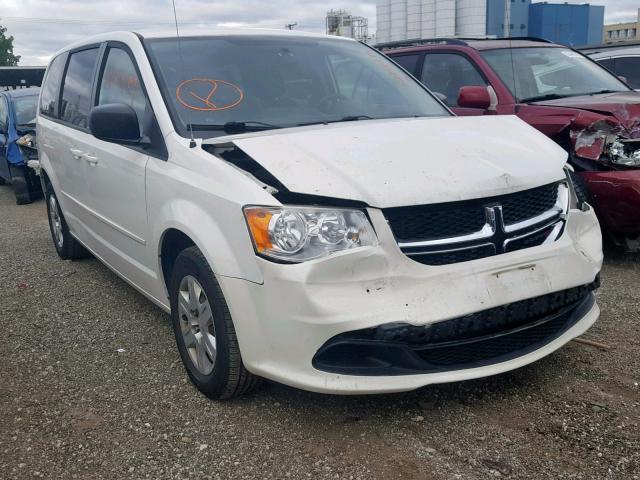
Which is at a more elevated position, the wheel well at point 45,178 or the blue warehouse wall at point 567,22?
the blue warehouse wall at point 567,22

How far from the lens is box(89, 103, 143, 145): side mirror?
342 centimetres

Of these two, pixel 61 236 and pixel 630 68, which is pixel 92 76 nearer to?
pixel 61 236

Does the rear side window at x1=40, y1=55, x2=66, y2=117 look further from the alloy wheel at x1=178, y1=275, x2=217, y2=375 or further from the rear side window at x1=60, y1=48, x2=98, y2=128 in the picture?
the alloy wheel at x1=178, y1=275, x2=217, y2=375

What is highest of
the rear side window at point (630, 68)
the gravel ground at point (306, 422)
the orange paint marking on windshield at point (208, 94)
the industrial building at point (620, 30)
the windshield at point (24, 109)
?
the orange paint marking on windshield at point (208, 94)

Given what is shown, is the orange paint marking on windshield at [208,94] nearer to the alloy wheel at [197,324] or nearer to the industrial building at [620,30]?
the alloy wheel at [197,324]

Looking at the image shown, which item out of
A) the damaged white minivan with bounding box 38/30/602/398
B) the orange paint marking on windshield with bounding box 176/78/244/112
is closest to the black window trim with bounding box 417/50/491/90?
the damaged white minivan with bounding box 38/30/602/398

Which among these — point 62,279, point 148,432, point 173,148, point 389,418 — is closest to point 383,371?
point 389,418

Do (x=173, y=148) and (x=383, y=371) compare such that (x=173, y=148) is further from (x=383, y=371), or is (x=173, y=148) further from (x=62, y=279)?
(x=62, y=279)

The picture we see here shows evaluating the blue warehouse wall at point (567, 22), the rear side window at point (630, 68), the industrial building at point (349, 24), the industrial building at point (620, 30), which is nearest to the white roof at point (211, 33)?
the rear side window at point (630, 68)

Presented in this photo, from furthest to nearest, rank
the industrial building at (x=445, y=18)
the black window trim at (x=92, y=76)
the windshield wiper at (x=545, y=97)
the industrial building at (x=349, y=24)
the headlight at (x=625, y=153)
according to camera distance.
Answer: the industrial building at (x=349, y=24) → the industrial building at (x=445, y=18) → the windshield wiper at (x=545, y=97) → the headlight at (x=625, y=153) → the black window trim at (x=92, y=76)

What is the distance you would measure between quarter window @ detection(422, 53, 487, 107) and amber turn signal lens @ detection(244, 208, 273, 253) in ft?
12.7

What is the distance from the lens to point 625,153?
15.6 feet

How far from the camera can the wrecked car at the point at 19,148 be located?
32.7 feet

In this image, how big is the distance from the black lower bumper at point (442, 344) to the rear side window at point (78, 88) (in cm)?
281
